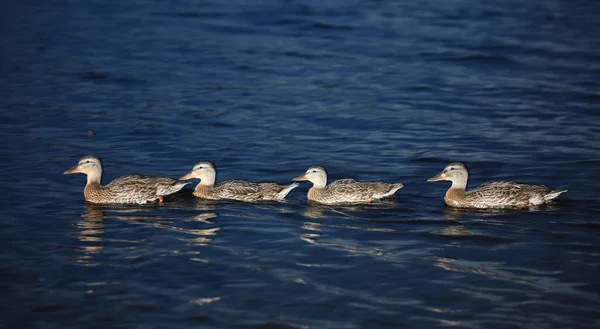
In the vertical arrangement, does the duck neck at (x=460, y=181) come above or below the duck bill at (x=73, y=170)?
below

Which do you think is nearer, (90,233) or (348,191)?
(90,233)

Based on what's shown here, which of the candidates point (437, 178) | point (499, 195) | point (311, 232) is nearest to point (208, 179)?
point (311, 232)

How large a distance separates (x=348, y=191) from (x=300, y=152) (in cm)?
322

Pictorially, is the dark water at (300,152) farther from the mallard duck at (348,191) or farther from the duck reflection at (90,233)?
the mallard duck at (348,191)

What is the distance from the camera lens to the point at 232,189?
1591 cm

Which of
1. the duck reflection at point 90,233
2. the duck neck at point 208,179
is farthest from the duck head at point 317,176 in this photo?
the duck reflection at point 90,233

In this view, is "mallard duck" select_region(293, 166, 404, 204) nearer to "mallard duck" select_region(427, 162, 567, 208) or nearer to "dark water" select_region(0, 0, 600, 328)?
"dark water" select_region(0, 0, 600, 328)

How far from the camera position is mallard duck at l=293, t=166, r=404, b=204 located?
15.7 m

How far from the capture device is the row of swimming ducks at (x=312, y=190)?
1548cm

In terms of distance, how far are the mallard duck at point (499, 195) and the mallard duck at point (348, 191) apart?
1003 mm

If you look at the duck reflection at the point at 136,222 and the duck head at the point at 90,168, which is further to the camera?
the duck head at the point at 90,168

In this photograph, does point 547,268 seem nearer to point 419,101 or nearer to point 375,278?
point 375,278

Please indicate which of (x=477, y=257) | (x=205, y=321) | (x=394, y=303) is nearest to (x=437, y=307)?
(x=394, y=303)

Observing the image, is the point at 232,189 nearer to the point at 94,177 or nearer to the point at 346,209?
the point at 346,209
